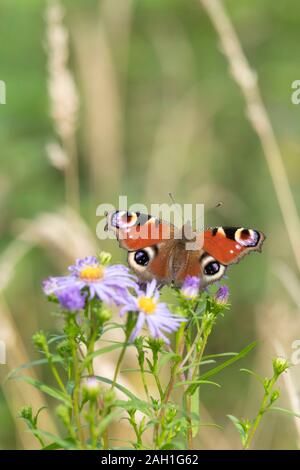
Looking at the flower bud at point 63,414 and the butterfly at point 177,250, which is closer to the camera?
the flower bud at point 63,414

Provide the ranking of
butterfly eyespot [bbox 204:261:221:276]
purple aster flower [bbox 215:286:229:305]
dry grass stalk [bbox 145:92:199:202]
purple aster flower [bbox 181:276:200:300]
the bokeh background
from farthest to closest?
dry grass stalk [bbox 145:92:199:202] → the bokeh background → butterfly eyespot [bbox 204:261:221:276] → purple aster flower [bbox 215:286:229:305] → purple aster flower [bbox 181:276:200:300]

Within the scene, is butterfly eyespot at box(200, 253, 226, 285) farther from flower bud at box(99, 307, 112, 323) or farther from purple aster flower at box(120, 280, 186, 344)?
flower bud at box(99, 307, 112, 323)

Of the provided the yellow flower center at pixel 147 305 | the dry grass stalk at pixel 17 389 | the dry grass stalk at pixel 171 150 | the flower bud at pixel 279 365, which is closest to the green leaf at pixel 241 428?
the flower bud at pixel 279 365

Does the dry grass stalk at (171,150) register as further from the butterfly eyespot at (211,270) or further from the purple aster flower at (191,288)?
the purple aster flower at (191,288)

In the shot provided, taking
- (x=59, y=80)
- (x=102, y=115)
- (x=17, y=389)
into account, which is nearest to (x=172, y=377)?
(x=17, y=389)

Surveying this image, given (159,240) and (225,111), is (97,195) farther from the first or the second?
(159,240)

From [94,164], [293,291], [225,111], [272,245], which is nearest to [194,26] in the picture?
[225,111]

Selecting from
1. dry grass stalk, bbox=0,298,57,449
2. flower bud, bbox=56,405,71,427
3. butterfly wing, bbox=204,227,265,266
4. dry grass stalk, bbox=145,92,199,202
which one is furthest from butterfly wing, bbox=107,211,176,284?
dry grass stalk, bbox=145,92,199,202
